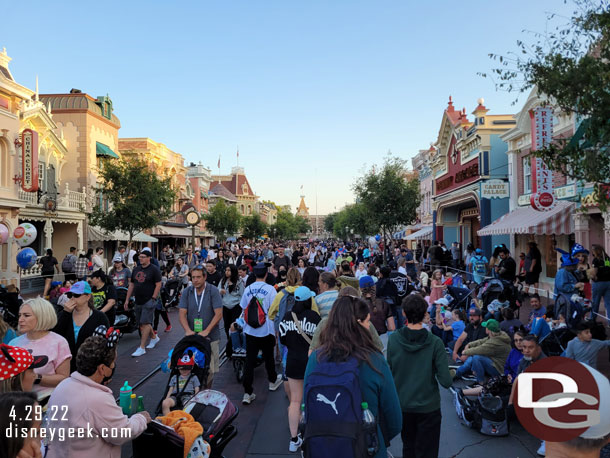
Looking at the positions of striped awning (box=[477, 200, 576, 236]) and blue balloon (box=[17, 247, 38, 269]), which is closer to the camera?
striped awning (box=[477, 200, 576, 236])

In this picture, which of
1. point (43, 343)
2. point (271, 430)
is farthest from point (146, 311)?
point (43, 343)

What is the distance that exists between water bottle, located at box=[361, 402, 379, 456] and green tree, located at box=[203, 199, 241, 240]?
166ft

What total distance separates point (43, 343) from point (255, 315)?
8.10 ft

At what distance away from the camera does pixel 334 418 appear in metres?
2.46

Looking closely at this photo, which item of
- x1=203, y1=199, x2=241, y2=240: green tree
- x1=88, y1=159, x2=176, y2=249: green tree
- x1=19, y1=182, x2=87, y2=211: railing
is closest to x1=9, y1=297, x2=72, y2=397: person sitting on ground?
x1=88, y1=159, x2=176, y2=249: green tree

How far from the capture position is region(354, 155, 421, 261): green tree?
31.0 metres

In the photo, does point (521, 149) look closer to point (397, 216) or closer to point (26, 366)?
point (397, 216)

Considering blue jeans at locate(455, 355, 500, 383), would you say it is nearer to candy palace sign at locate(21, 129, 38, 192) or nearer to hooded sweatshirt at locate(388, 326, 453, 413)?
hooded sweatshirt at locate(388, 326, 453, 413)

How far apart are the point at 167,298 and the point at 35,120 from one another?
14835mm

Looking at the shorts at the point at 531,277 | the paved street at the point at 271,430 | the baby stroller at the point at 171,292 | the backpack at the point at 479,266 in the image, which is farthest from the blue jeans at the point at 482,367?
the baby stroller at the point at 171,292

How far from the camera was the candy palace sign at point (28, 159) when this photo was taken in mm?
19484

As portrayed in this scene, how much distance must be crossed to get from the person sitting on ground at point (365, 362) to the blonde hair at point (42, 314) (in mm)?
2685

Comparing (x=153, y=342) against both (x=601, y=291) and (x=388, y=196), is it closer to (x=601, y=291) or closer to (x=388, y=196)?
(x=601, y=291)

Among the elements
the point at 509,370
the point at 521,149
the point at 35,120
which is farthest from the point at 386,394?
the point at 35,120
